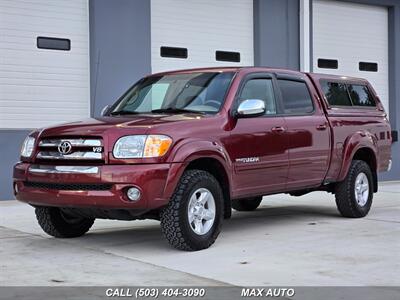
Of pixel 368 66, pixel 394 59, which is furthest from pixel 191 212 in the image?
pixel 394 59

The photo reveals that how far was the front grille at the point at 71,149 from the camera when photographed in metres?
6.57

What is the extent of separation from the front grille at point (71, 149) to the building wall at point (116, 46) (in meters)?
5.41

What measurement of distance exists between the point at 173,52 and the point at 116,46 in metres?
1.54

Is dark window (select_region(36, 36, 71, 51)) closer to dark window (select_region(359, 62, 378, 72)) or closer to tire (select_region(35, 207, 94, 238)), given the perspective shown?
tire (select_region(35, 207, 94, 238))

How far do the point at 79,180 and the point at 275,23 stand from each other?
9.77m

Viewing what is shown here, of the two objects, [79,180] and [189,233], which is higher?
[79,180]

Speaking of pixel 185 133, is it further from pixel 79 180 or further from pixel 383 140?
pixel 383 140

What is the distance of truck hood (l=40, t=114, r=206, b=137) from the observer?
21.7 feet

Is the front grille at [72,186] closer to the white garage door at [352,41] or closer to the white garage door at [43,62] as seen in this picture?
the white garage door at [43,62]

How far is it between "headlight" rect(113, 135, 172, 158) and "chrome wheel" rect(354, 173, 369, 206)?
3928 millimetres

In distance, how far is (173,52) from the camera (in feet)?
45.6

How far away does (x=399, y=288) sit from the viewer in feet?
18.1

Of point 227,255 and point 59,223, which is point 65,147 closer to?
point 59,223

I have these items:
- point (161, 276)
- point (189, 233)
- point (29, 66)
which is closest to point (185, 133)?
point (189, 233)
